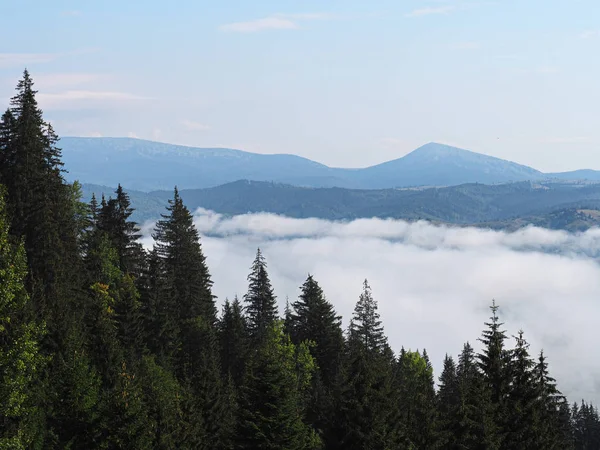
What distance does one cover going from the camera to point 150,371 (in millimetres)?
46312

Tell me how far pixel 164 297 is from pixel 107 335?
64.7 feet

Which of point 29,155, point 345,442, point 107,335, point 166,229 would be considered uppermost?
point 29,155

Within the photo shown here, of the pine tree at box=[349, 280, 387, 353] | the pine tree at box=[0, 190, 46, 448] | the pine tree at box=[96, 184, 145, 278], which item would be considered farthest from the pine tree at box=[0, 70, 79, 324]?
the pine tree at box=[349, 280, 387, 353]

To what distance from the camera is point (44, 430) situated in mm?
32719

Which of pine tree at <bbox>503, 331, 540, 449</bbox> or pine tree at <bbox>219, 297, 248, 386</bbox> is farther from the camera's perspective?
pine tree at <bbox>219, 297, 248, 386</bbox>

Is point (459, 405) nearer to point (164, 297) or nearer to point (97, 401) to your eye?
point (97, 401)

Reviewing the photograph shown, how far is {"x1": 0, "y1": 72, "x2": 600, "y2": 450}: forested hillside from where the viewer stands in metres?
31.1

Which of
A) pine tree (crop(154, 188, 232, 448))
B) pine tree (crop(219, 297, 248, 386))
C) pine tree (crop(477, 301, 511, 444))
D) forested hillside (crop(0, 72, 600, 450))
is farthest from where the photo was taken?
pine tree (crop(219, 297, 248, 386))

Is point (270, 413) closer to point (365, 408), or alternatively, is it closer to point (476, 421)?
point (365, 408)

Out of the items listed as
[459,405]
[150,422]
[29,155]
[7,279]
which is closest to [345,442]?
[459,405]

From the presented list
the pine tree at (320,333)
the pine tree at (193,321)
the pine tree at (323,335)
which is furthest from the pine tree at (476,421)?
the pine tree at (323,335)

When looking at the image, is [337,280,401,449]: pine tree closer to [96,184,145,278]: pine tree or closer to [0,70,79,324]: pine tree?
[0,70,79,324]: pine tree

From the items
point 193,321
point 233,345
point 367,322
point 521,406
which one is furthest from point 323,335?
point 521,406

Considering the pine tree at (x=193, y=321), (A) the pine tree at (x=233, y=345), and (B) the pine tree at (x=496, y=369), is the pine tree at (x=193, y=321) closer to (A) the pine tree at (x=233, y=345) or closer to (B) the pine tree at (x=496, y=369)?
(A) the pine tree at (x=233, y=345)
